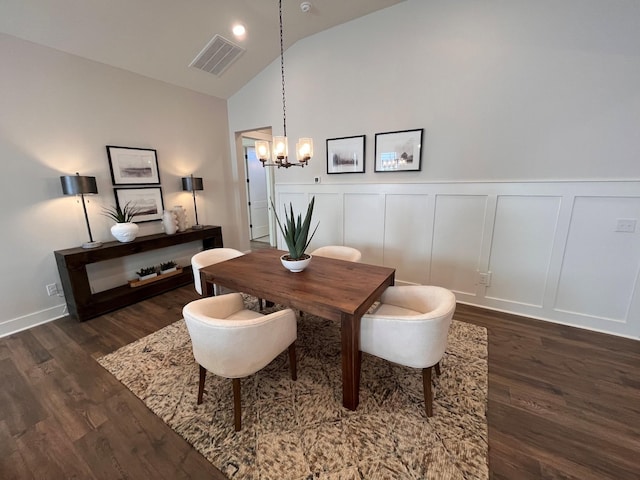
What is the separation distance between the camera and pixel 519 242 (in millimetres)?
2580

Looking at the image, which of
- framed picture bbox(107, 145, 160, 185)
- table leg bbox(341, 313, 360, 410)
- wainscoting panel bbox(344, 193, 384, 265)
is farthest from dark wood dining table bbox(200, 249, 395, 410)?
framed picture bbox(107, 145, 160, 185)

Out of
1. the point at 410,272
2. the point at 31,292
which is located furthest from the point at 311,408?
the point at 31,292

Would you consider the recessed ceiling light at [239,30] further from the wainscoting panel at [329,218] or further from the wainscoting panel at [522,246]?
the wainscoting panel at [522,246]

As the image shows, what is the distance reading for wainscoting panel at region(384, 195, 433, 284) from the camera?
3.02 metres

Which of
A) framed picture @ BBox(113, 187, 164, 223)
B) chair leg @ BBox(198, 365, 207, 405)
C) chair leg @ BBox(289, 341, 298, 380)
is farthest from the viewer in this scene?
framed picture @ BBox(113, 187, 164, 223)

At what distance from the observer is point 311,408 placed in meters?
1.65

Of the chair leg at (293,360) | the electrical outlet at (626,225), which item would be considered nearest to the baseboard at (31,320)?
the chair leg at (293,360)

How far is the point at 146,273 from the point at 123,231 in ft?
2.20

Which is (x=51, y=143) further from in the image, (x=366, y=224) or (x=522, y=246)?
(x=522, y=246)

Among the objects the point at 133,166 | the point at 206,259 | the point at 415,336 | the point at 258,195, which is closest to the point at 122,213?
the point at 133,166

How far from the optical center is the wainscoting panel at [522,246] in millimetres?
2451

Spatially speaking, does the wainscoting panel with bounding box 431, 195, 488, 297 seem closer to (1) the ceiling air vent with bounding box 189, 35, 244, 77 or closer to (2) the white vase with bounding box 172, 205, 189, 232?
(1) the ceiling air vent with bounding box 189, 35, 244, 77

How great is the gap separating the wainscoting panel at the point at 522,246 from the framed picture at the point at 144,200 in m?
4.12

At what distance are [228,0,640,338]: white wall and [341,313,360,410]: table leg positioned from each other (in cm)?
191
